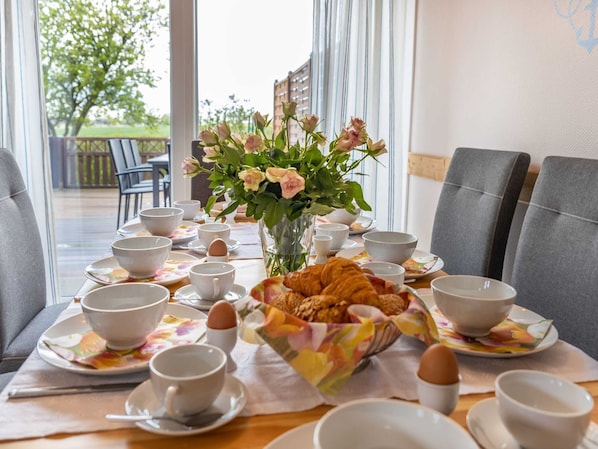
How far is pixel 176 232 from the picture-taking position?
1.63 meters

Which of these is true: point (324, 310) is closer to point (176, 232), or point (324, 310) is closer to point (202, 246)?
point (202, 246)

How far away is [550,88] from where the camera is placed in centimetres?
171

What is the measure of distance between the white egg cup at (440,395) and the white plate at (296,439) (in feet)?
0.44

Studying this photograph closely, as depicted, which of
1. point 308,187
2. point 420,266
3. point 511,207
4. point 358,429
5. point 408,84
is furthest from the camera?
point 408,84

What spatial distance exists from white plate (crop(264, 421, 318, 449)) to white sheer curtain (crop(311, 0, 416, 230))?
2513 millimetres

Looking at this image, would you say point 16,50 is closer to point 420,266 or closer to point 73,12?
point 73,12

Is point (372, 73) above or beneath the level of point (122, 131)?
above

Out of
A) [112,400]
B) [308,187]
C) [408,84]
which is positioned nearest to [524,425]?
[112,400]

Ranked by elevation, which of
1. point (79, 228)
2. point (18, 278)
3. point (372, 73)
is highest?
point (372, 73)

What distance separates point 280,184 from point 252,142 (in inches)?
4.7

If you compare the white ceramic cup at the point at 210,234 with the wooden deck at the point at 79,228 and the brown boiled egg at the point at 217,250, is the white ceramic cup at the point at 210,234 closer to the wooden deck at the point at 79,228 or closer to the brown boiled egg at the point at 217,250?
the brown boiled egg at the point at 217,250

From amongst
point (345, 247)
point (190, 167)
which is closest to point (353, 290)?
point (190, 167)

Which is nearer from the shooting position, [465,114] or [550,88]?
[550,88]

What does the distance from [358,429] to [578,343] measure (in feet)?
2.83
